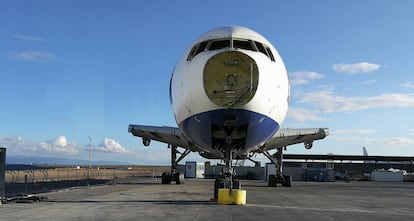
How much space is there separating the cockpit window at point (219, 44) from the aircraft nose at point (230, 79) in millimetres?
797

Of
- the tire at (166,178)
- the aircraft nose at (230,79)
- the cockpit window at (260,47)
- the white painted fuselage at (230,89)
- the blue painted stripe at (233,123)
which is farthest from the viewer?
the tire at (166,178)

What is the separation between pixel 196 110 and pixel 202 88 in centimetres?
83

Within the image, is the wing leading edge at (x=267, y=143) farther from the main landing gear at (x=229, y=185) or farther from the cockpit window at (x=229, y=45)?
the cockpit window at (x=229, y=45)

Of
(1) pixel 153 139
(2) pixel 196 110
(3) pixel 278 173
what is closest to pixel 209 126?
(2) pixel 196 110

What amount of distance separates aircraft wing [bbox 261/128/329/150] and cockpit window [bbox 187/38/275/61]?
757 cm

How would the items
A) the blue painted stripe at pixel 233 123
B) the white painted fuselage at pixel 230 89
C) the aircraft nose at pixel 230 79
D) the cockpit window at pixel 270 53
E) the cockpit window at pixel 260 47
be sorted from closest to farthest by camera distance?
1. the aircraft nose at pixel 230 79
2. the white painted fuselage at pixel 230 89
3. the blue painted stripe at pixel 233 123
4. the cockpit window at pixel 260 47
5. the cockpit window at pixel 270 53

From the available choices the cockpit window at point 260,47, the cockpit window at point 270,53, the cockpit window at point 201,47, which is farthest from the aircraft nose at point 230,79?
the cockpit window at point 270,53

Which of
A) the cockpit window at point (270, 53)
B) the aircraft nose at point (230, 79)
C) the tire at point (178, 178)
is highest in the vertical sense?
the cockpit window at point (270, 53)

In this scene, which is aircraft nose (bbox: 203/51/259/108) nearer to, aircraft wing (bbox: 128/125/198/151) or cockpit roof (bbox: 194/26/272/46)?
cockpit roof (bbox: 194/26/272/46)

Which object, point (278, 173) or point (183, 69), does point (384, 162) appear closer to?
point (278, 173)

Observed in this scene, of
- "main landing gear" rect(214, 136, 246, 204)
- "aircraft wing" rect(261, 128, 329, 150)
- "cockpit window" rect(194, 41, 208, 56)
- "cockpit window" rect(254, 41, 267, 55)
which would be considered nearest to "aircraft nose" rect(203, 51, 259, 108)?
"cockpit window" rect(194, 41, 208, 56)

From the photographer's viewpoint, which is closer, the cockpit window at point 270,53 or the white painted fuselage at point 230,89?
the white painted fuselage at point 230,89

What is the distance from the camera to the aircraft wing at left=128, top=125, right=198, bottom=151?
70.5 feet

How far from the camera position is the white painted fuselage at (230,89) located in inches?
499
